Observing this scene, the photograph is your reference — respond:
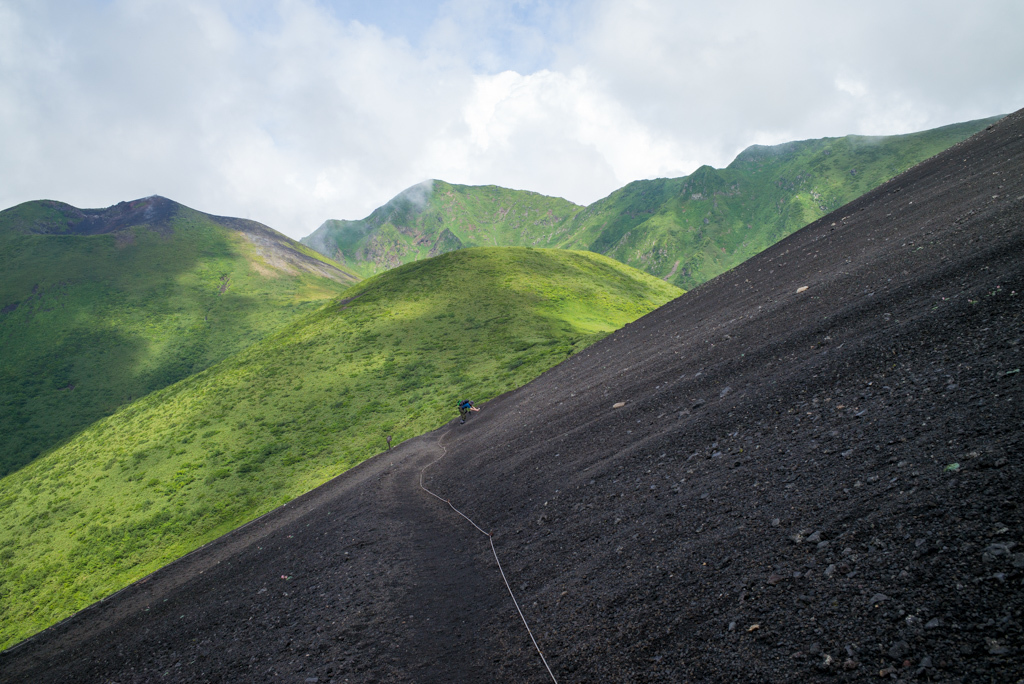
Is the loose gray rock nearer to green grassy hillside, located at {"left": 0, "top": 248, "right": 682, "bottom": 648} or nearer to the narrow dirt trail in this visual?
the narrow dirt trail

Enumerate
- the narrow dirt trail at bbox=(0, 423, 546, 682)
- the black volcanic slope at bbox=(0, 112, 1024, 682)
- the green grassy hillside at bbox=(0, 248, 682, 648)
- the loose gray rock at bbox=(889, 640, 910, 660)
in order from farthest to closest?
1. the green grassy hillside at bbox=(0, 248, 682, 648)
2. the narrow dirt trail at bbox=(0, 423, 546, 682)
3. the black volcanic slope at bbox=(0, 112, 1024, 682)
4. the loose gray rock at bbox=(889, 640, 910, 660)

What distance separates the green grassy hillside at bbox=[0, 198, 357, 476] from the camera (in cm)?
8600

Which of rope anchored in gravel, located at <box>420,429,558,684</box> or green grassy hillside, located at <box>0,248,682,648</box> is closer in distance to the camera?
rope anchored in gravel, located at <box>420,429,558,684</box>

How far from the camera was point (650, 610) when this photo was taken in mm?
7723

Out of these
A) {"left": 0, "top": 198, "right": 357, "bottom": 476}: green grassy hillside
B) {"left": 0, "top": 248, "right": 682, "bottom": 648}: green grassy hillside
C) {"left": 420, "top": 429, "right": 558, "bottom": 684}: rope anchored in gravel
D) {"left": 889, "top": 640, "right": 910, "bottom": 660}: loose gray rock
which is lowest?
{"left": 420, "top": 429, "right": 558, "bottom": 684}: rope anchored in gravel

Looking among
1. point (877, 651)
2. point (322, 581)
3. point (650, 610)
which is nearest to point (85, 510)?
point (322, 581)

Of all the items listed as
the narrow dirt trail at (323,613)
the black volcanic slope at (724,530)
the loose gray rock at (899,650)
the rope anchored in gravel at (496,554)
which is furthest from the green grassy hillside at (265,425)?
the loose gray rock at (899,650)

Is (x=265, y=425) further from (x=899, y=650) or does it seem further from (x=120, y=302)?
(x=120, y=302)

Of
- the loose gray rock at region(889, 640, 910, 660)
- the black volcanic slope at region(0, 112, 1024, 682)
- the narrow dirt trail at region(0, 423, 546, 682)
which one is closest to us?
the loose gray rock at region(889, 640, 910, 660)

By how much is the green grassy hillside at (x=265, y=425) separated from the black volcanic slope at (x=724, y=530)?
47.5 ft

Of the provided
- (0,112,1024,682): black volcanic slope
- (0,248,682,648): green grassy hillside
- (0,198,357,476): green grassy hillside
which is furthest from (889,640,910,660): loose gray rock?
(0,198,357,476): green grassy hillside

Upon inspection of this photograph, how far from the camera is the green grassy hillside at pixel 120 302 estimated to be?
3386 inches

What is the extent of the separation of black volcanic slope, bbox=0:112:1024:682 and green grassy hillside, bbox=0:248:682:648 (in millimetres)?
14480

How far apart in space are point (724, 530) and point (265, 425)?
50.0 m
